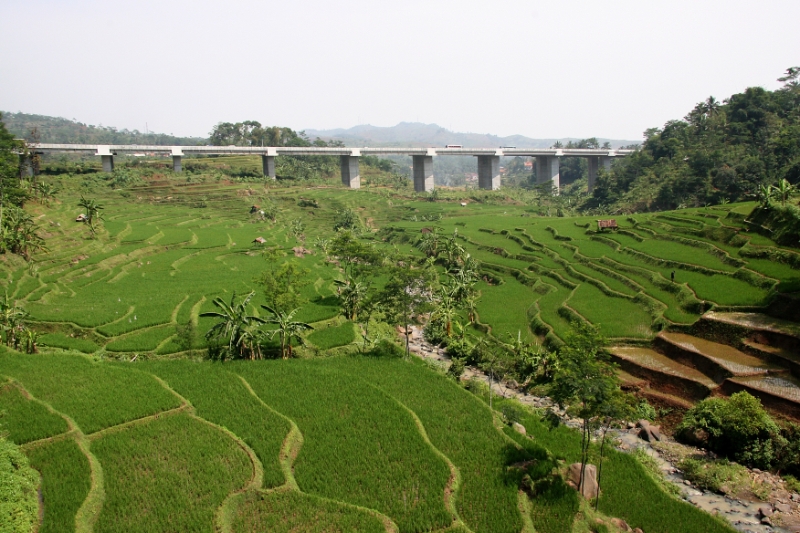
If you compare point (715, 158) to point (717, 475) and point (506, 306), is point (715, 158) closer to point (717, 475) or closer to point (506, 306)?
point (506, 306)

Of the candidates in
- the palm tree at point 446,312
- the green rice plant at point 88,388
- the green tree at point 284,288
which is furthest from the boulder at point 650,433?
the green rice plant at point 88,388

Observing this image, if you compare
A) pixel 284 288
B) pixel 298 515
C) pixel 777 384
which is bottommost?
pixel 298 515

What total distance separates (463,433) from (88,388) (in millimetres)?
10643

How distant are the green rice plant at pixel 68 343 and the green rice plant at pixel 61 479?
747 centimetres

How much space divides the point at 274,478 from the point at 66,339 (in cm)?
1284

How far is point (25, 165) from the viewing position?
5147cm

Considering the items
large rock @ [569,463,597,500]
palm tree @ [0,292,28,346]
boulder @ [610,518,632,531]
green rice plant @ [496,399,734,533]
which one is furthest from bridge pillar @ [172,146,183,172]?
boulder @ [610,518,632,531]

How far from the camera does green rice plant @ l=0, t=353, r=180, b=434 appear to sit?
15.3 metres

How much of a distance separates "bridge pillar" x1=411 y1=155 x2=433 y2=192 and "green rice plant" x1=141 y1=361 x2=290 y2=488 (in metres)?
61.1

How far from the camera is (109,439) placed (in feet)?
46.3

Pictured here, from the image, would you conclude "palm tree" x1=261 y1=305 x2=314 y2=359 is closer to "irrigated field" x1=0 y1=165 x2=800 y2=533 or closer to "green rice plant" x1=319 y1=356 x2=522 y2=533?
"irrigated field" x1=0 y1=165 x2=800 y2=533

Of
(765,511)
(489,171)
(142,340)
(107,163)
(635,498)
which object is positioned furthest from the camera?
(489,171)

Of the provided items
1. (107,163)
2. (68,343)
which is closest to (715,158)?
(68,343)

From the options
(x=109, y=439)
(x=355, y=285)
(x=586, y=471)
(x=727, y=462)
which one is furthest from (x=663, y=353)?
(x=109, y=439)
